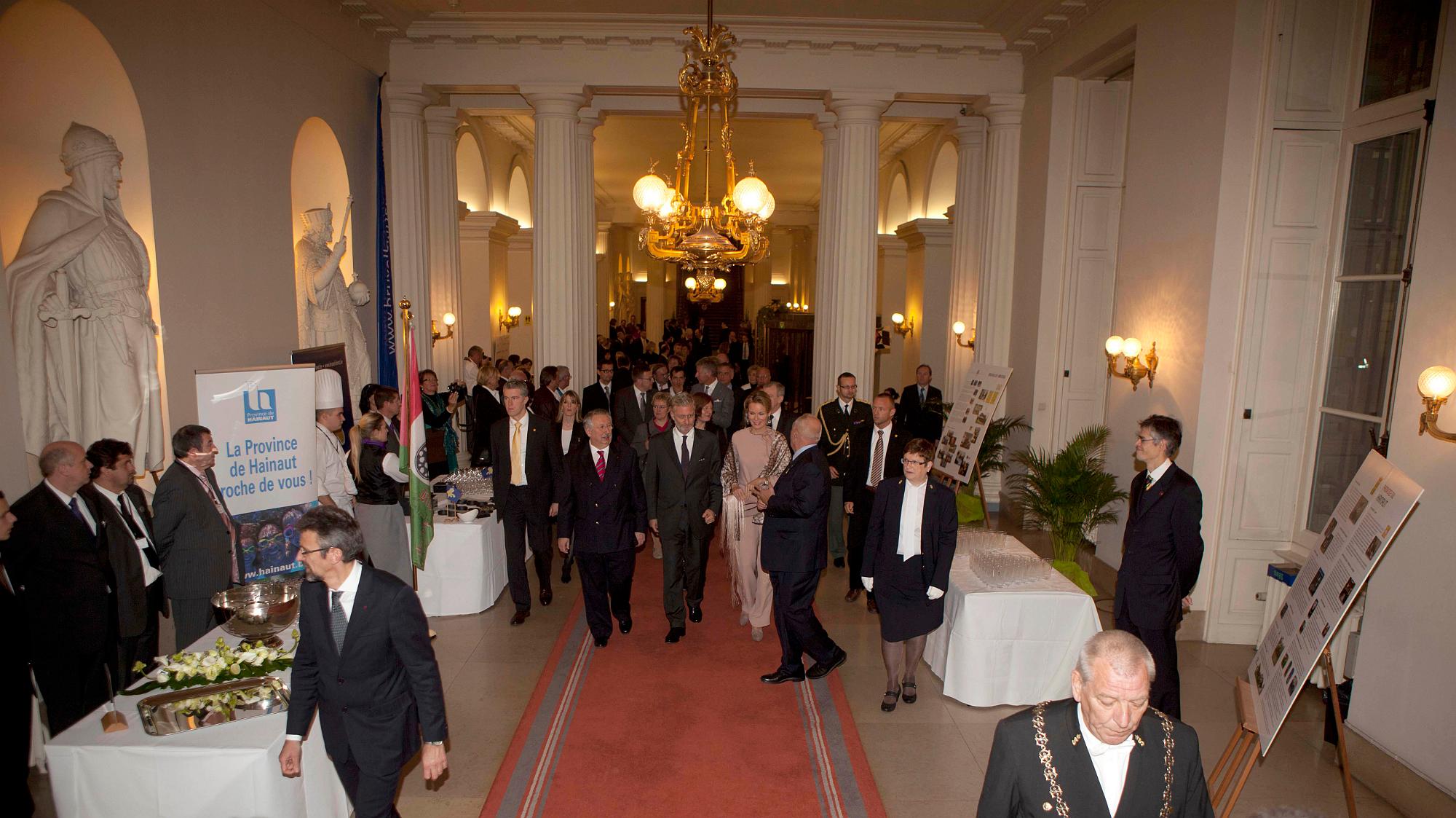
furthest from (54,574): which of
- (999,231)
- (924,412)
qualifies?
(999,231)

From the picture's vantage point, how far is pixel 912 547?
4797mm

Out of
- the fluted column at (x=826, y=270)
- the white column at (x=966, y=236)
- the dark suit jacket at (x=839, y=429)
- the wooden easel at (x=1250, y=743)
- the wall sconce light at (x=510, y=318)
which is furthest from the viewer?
the wall sconce light at (x=510, y=318)

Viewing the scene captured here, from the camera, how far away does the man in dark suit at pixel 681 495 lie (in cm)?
612

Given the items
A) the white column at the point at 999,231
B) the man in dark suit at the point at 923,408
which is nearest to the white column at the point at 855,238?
the man in dark suit at the point at 923,408

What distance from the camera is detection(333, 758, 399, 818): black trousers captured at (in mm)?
3061

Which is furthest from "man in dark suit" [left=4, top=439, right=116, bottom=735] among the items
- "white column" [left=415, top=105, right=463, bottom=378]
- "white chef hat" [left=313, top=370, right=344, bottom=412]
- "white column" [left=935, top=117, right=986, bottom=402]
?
"white column" [left=935, top=117, right=986, bottom=402]

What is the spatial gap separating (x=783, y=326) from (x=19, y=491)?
17807 mm

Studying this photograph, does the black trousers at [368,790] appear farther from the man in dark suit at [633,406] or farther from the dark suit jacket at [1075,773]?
the man in dark suit at [633,406]

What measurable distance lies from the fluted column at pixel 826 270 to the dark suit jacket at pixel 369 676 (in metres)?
7.96

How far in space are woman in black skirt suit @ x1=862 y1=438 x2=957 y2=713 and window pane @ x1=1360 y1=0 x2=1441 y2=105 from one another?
13.0 ft

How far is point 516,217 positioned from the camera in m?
17.9

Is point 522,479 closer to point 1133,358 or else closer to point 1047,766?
point 1047,766

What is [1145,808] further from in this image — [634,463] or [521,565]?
[521,565]

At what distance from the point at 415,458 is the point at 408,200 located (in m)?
6.19
